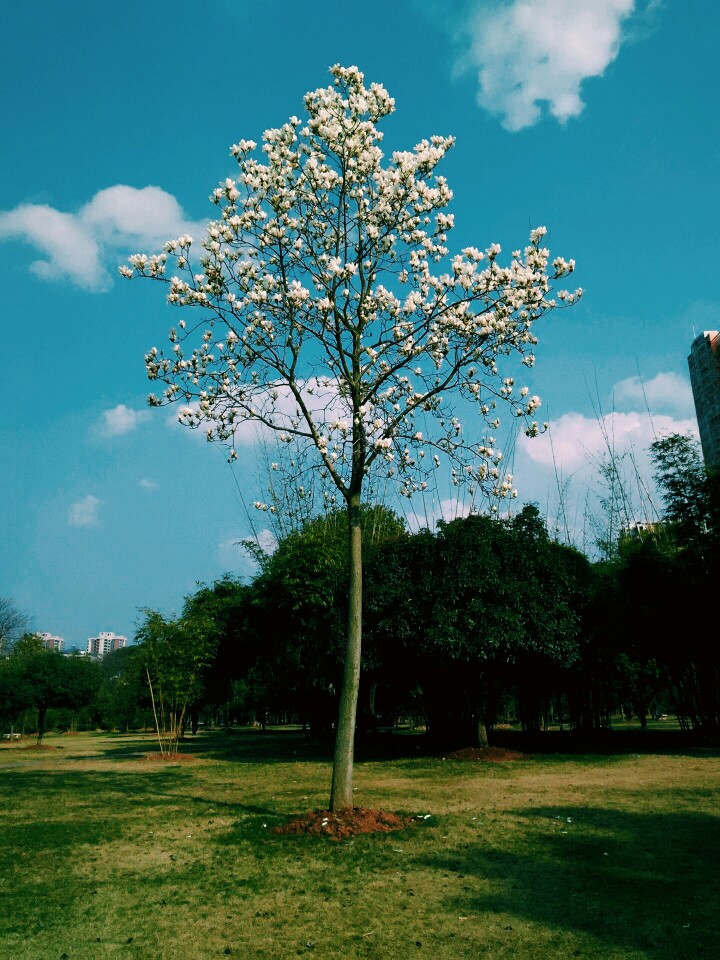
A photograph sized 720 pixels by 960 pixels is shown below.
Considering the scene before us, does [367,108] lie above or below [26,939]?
above

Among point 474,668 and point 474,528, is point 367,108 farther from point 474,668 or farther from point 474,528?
point 474,668

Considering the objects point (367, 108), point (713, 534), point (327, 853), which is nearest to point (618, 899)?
point (327, 853)

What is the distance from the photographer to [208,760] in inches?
946

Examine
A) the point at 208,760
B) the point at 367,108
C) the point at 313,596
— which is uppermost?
the point at 367,108

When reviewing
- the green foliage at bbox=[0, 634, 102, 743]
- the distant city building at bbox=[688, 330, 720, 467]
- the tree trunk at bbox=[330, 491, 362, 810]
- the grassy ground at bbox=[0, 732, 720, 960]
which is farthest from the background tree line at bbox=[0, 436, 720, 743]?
the distant city building at bbox=[688, 330, 720, 467]

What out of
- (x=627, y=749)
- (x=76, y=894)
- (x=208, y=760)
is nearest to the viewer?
(x=76, y=894)

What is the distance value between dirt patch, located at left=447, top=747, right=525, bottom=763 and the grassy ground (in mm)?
6282

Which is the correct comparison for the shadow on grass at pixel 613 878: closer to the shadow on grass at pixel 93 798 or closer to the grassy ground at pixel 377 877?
the grassy ground at pixel 377 877

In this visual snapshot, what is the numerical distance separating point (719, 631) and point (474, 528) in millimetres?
7943

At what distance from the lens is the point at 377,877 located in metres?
7.33

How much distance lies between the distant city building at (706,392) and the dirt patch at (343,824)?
3107 cm

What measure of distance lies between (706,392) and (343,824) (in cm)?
4490

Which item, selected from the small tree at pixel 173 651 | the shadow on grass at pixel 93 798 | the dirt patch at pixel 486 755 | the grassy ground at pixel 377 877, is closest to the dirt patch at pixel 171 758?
the small tree at pixel 173 651

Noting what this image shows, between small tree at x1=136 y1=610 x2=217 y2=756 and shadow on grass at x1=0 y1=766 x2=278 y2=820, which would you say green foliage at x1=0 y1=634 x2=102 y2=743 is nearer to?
small tree at x1=136 y1=610 x2=217 y2=756
